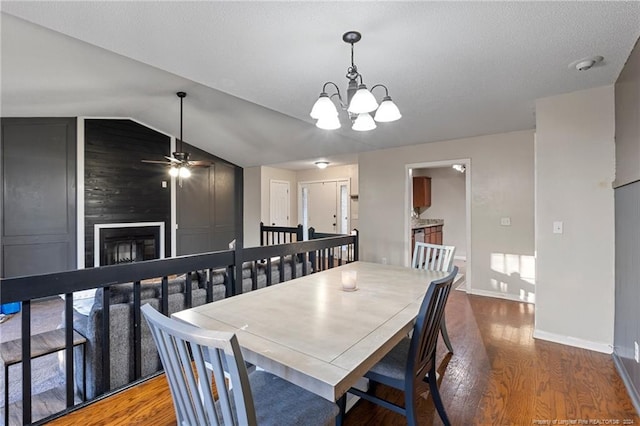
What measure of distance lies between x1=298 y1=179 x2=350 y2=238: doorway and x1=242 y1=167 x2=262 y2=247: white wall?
1.22 meters

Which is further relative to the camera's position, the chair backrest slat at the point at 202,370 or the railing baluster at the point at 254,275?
the railing baluster at the point at 254,275

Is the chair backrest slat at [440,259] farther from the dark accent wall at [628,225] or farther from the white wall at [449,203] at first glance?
the white wall at [449,203]

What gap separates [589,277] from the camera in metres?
2.66

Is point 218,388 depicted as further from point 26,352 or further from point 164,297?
point 164,297

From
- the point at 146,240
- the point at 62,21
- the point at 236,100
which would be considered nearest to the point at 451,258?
the point at 62,21

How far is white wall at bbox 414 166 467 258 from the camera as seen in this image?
275 inches

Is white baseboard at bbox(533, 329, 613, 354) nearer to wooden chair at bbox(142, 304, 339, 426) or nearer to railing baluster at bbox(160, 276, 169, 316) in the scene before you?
wooden chair at bbox(142, 304, 339, 426)

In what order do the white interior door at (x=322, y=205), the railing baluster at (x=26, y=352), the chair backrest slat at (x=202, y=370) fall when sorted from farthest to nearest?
the white interior door at (x=322, y=205) < the railing baluster at (x=26, y=352) < the chair backrest slat at (x=202, y=370)

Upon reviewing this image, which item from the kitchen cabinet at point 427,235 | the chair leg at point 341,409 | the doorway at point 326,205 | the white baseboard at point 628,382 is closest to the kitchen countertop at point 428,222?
the kitchen cabinet at point 427,235

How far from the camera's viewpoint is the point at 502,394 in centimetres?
197

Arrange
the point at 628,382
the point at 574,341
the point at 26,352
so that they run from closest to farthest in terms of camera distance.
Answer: the point at 26,352, the point at 628,382, the point at 574,341

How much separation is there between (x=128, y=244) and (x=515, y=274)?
628cm

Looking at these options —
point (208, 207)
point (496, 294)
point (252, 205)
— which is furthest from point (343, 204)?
point (496, 294)

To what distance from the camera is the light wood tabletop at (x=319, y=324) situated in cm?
100
